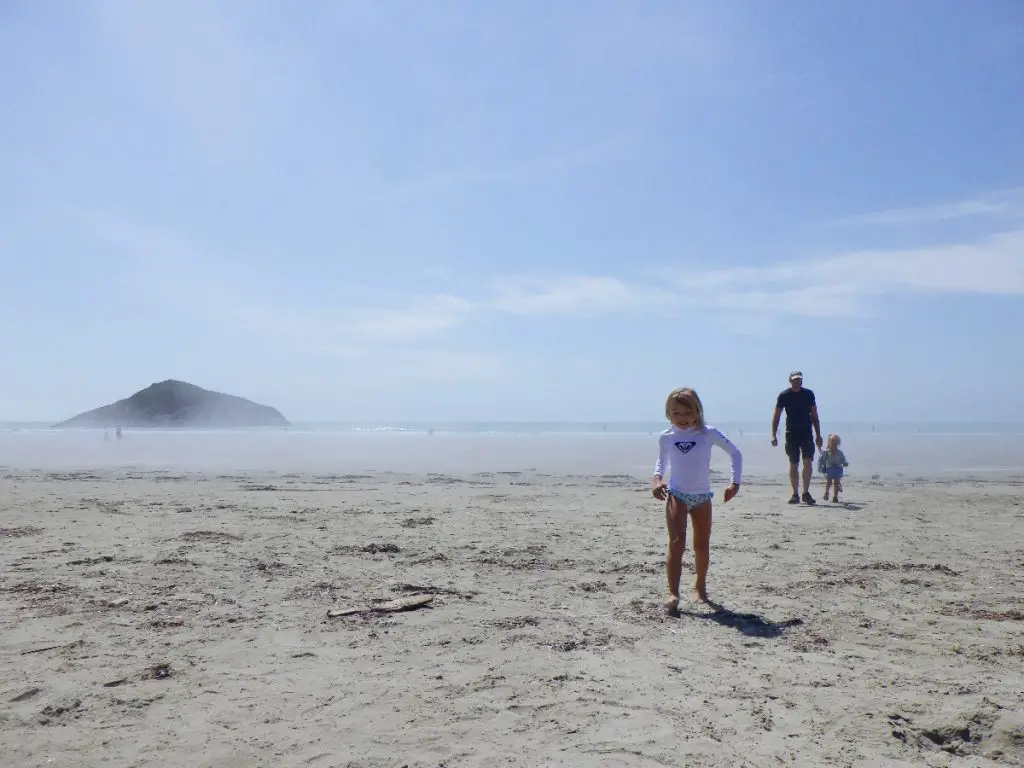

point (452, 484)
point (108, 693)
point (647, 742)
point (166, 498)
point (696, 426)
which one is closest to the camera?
point (647, 742)

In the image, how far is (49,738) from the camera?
3217 millimetres

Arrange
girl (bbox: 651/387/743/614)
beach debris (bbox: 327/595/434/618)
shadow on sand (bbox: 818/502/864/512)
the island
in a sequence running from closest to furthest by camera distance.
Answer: beach debris (bbox: 327/595/434/618)
girl (bbox: 651/387/743/614)
shadow on sand (bbox: 818/502/864/512)
the island

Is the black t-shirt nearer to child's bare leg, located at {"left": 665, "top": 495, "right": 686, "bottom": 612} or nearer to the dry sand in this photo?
the dry sand

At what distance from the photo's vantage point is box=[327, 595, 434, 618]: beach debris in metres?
5.13

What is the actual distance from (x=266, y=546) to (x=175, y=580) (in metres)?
1.48

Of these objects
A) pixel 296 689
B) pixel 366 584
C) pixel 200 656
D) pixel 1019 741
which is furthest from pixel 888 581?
pixel 200 656

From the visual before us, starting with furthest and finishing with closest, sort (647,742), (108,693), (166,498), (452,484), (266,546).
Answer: (452,484), (166,498), (266,546), (108,693), (647,742)

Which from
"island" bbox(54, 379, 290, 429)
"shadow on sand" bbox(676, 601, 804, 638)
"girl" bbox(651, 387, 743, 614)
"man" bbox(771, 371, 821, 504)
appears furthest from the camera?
"island" bbox(54, 379, 290, 429)

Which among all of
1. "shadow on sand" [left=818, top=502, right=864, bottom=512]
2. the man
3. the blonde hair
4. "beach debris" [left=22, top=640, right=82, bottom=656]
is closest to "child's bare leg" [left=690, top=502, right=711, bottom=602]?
the blonde hair

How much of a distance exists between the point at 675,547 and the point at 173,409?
90.8 metres

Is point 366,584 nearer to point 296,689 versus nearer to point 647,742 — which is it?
point 296,689

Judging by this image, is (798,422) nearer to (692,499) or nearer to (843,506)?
(843,506)

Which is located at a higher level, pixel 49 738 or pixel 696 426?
pixel 696 426

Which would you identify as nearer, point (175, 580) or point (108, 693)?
point (108, 693)
